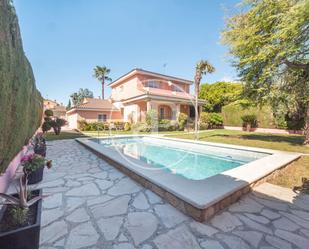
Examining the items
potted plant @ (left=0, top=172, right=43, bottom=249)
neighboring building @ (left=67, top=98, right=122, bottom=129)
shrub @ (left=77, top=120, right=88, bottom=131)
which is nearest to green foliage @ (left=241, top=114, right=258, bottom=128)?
neighboring building @ (left=67, top=98, right=122, bottom=129)

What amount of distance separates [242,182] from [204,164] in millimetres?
4166

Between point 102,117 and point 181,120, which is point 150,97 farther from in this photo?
point 102,117

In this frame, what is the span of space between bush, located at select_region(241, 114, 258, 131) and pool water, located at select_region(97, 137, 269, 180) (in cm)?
1311

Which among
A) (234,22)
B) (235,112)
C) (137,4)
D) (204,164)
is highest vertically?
(234,22)

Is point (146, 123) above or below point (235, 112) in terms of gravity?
below

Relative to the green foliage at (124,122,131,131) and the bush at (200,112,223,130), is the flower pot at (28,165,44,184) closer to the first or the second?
the green foliage at (124,122,131,131)

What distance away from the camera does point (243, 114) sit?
68.9 feet

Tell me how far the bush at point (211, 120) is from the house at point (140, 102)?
1858mm

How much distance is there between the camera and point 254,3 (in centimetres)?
996

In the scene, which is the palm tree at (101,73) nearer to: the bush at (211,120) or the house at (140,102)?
the house at (140,102)

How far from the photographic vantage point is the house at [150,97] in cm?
1922

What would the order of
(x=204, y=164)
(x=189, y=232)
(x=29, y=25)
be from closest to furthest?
(x=189, y=232)
(x=29, y=25)
(x=204, y=164)

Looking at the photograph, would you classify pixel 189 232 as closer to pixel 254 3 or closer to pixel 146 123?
pixel 254 3

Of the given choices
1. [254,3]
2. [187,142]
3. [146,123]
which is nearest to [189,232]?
[187,142]
